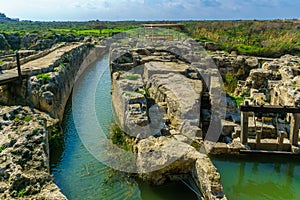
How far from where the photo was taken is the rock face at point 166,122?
1174 cm

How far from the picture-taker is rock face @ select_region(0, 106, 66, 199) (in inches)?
380

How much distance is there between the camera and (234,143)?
15.8 m

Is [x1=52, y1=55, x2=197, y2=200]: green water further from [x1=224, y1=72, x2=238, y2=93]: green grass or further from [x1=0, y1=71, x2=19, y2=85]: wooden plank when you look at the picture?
[x1=224, y1=72, x2=238, y2=93]: green grass

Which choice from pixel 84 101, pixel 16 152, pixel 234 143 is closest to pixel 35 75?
pixel 84 101

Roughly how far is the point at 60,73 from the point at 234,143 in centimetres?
1524

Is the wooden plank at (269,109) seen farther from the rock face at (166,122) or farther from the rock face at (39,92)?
the rock face at (39,92)

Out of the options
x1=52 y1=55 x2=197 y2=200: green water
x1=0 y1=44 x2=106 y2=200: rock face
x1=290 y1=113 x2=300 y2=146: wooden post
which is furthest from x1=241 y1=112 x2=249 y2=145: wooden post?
x1=0 y1=44 x2=106 y2=200: rock face

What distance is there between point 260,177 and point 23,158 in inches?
406

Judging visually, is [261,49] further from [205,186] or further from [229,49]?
[205,186]

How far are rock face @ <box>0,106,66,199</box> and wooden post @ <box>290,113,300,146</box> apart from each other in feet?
37.9

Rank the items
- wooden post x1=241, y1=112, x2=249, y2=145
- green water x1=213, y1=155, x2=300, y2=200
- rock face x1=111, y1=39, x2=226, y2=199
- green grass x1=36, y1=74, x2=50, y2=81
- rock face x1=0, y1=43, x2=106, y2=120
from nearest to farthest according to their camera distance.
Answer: rock face x1=111, y1=39, x2=226, y2=199, green water x1=213, y1=155, x2=300, y2=200, wooden post x1=241, y1=112, x2=249, y2=145, rock face x1=0, y1=43, x2=106, y2=120, green grass x1=36, y1=74, x2=50, y2=81

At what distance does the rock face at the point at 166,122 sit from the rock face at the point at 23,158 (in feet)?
12.6

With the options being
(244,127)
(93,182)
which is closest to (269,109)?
(244,127)

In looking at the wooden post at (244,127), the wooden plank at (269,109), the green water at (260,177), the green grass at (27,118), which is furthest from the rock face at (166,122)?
the green grass at (27,118)
